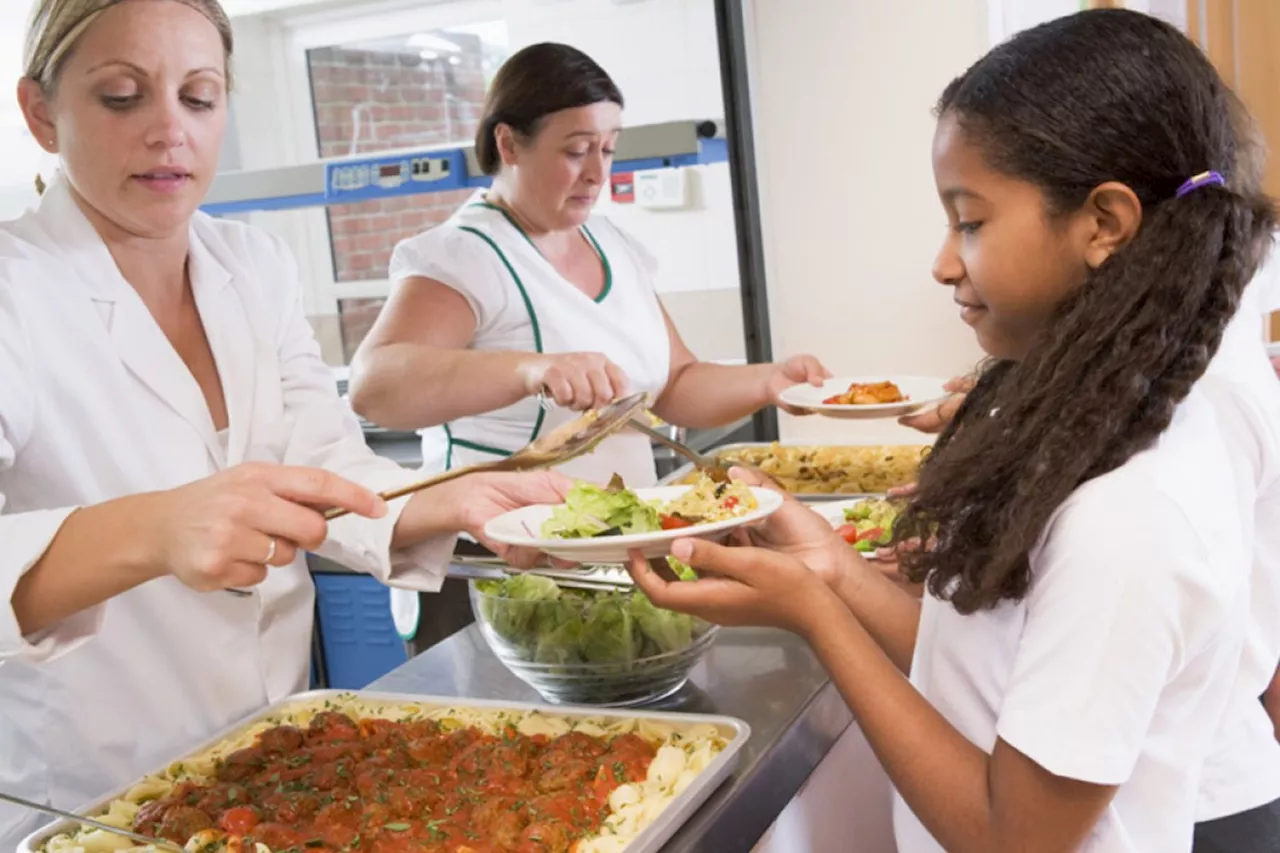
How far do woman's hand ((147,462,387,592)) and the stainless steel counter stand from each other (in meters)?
0.47

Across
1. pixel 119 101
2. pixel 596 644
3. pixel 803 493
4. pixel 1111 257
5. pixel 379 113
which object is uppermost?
pixel 379 113

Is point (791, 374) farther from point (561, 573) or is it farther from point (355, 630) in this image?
point (355, 630)

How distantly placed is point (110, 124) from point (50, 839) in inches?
32.2

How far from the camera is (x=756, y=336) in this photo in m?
3.90

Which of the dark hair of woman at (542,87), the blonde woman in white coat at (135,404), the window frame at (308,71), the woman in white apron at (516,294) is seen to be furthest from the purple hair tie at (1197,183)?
the window frame at (308,71)

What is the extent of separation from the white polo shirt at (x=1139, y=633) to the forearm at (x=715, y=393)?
1633mm

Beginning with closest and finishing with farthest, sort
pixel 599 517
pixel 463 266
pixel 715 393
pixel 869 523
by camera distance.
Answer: pixel 599 517 → pixel 869 523 → pixel 463 266 → pixel 715 393

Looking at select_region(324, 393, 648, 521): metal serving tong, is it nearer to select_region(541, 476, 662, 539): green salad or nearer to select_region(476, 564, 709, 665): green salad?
select_region(541, 476, 662, 539): green salad

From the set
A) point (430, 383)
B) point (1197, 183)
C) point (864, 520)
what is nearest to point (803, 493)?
point (864, 520)

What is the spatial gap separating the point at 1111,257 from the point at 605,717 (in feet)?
2.44

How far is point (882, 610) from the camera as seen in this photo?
1.50 meters

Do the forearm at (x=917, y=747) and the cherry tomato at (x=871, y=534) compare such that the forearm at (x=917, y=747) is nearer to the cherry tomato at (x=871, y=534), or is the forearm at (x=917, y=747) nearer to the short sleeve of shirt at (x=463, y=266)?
the cherry tomato at (x=871, y=534)

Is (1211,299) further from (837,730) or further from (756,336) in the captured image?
(756,336)

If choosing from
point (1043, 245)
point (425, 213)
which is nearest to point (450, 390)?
point (1043, 245)
